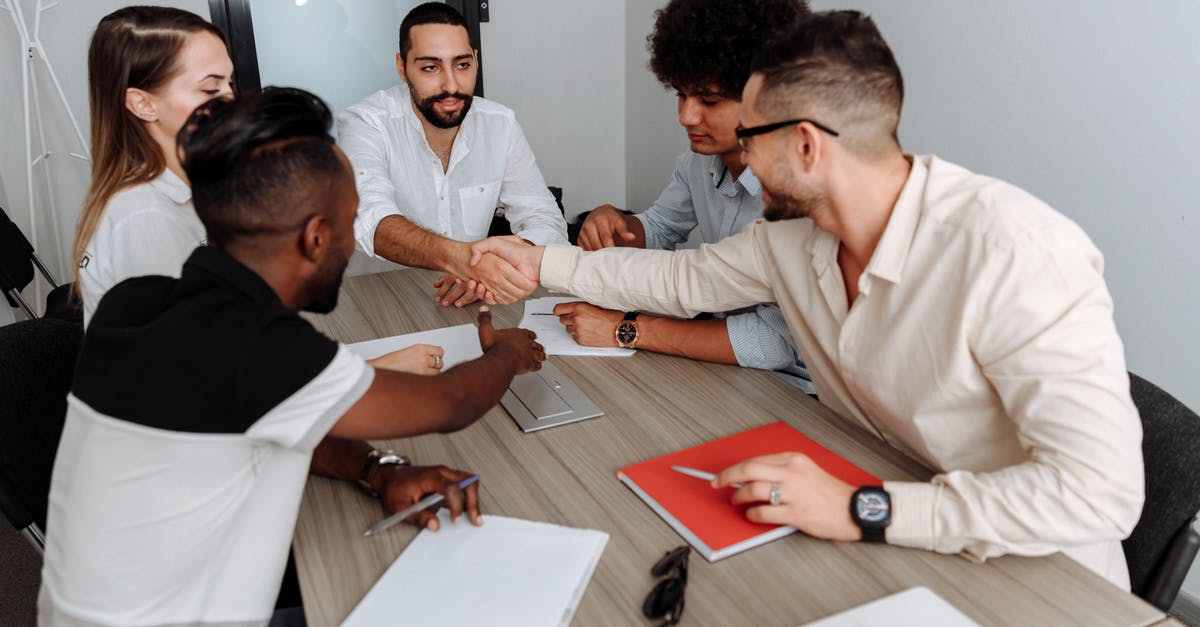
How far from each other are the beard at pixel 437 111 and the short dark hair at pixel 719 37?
1095 millimetres

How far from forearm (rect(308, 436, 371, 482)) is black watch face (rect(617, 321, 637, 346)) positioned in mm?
626

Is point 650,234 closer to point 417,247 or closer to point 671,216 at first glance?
point 671,216

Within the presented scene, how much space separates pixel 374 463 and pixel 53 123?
3.41 meters

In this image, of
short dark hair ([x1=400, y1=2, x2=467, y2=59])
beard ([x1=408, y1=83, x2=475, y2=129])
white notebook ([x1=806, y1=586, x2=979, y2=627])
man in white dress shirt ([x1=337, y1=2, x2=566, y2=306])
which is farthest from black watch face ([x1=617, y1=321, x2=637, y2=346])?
A: short dark hair ([x1=400, y1=2, x2=467, y2=59])

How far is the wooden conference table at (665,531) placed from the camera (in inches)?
34.6

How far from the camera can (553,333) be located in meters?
1.74

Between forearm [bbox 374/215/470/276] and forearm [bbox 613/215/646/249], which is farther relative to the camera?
forearm [bbox 613/215/646/249]

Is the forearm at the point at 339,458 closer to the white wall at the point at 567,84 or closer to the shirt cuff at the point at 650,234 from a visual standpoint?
the shirt cuff at the point at 650,234

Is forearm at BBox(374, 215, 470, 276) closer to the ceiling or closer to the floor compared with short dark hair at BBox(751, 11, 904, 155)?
closer to the floor

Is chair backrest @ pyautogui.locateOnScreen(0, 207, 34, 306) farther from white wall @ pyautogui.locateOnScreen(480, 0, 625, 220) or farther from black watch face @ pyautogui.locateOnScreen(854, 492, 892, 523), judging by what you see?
black watch face @ pyautogui.locateOnScreen(854, 492, 892, 523)

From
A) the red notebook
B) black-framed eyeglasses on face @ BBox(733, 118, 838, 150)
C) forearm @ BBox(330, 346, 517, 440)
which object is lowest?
the red notebook

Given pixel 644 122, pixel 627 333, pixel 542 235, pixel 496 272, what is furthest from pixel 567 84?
pixel 627 333

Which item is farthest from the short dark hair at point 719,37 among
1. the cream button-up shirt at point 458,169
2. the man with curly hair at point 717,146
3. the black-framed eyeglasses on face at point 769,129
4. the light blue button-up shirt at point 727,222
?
the cream button-up shirt at point 458,169

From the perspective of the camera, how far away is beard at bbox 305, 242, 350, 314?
111 cm
